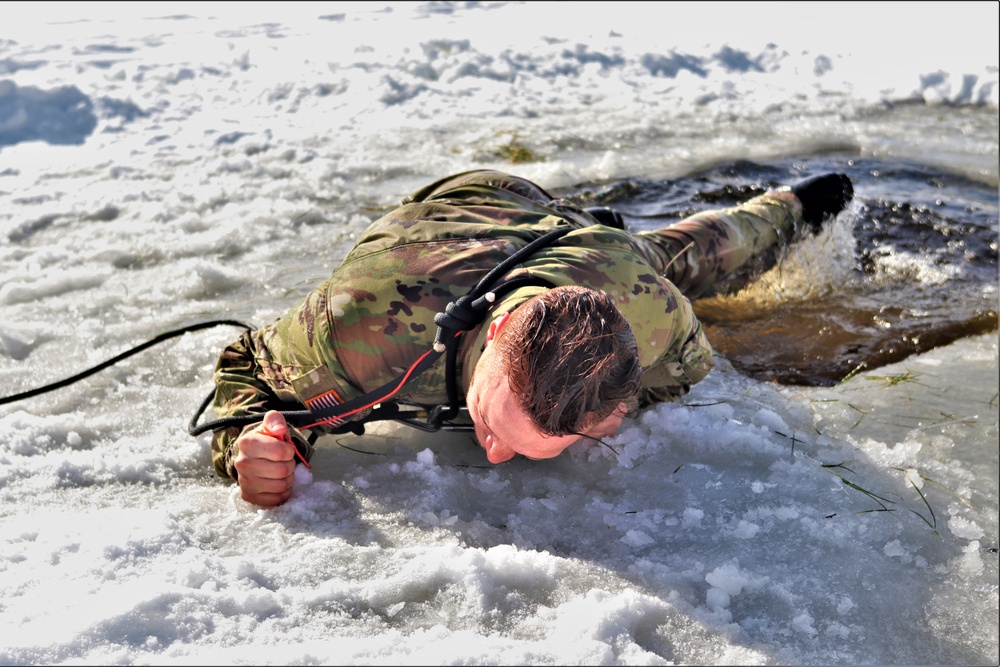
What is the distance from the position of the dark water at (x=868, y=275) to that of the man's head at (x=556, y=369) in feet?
4.31

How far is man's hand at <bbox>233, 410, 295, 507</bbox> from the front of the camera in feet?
6.57

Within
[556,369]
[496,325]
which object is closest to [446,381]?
[496,325]

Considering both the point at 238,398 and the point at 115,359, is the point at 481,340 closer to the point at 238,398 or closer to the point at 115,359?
the point at 238,398

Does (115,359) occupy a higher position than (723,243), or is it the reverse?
(723,243)

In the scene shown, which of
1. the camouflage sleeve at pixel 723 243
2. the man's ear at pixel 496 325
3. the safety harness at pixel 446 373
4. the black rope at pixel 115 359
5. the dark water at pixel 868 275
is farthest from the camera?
the dark water at pixel 868 275

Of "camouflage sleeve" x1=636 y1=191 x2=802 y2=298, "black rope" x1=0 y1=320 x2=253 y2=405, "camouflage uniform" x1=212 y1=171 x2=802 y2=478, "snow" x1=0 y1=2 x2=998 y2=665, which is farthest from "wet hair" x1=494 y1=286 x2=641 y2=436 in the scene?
"black rope" x1=0 y1=320 x2=253 y2=405

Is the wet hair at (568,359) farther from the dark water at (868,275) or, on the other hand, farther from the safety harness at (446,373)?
the dark water at (868,275)

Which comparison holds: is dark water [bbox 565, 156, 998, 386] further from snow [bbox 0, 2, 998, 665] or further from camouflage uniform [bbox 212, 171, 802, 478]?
camouflage uniform [bbox 212, 171, 802, 478]

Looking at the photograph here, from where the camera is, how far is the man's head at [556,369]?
1.65m

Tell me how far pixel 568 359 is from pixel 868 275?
2381 mm

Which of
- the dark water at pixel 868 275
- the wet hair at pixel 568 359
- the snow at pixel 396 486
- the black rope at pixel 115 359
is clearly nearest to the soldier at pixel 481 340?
the wet hair at pixel 568 359

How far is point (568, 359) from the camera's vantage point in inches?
64.9

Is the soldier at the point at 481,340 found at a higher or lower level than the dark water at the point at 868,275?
higher

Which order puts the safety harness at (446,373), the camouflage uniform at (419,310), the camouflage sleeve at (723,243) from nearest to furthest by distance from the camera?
the safety harness at (446,373) → the camouflage uniform at (419,310) → the camouflage sleeve at (723,243)
